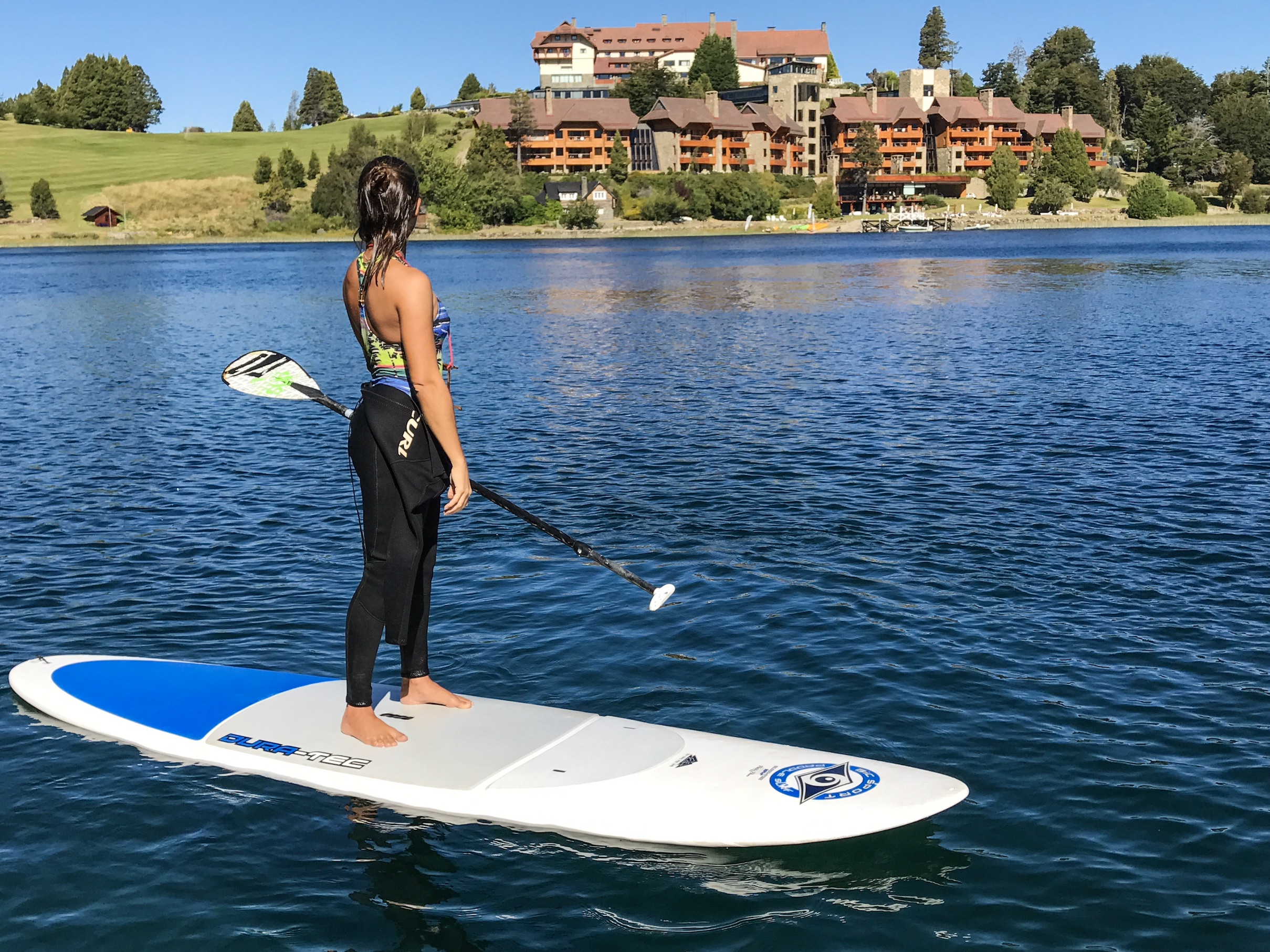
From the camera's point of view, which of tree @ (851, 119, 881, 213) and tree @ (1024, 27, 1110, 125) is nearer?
tree @ (851, 119, 881, 213)

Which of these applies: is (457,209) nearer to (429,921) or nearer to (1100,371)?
(1100,371)

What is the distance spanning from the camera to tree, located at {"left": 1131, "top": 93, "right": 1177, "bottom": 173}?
544ft

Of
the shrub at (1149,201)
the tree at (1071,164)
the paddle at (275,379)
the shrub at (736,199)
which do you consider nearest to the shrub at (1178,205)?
→ the shrub at (1149,201)

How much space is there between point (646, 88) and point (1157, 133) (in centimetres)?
7697

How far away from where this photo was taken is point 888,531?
12734 mm

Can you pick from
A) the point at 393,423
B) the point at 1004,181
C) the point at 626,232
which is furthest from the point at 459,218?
the point at 393,423

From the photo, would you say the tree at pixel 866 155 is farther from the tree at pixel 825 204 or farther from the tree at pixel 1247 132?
the tree at pixel 1247 132

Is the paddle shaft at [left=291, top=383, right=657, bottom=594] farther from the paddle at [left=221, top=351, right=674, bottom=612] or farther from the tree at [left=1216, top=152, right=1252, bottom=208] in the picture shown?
the tree at [left=1216, top=152, right=1252, bottom=208]

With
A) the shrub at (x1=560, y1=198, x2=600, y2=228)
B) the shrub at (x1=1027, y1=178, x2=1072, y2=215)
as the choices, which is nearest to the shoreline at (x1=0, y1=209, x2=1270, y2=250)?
the shrub at (x1=560, y1=198, x2=600, y2=228)

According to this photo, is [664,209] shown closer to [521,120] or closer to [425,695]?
[521,120]

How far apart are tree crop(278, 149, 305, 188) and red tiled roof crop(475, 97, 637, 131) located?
24768 millimetres

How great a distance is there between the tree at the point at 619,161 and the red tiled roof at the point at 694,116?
6.78 meters

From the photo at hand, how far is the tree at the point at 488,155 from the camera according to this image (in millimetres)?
139000

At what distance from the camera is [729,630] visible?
977 cm
